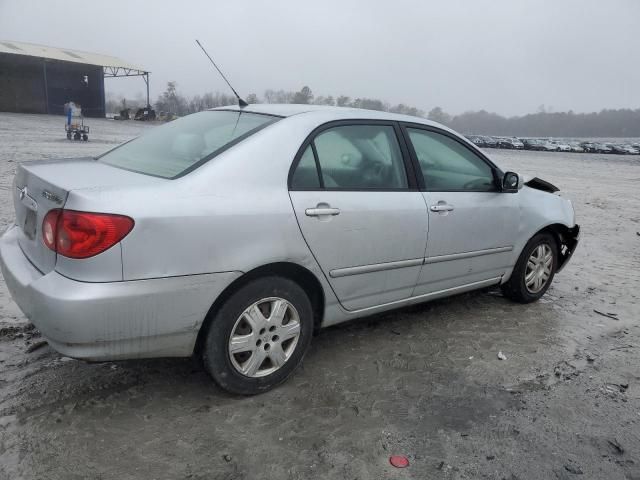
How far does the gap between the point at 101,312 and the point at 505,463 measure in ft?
6.53

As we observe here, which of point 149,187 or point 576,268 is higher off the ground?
point 149,187

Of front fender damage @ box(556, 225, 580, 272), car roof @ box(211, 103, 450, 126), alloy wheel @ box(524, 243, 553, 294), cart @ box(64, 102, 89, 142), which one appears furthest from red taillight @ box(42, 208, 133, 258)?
cart @ box(64, 102, 89, 142)

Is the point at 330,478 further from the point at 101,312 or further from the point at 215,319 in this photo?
the point at 101,312

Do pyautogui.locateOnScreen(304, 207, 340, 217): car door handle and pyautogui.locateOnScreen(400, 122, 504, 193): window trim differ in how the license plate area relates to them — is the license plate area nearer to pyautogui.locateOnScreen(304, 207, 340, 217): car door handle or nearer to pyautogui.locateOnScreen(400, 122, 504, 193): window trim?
pyautogui.locateOnScreen(304, 207, 340, 217): car door handle

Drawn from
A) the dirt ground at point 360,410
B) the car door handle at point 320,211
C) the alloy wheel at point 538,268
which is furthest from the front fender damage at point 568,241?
the car door handle at point 320,211

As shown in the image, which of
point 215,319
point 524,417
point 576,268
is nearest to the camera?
point 215,319

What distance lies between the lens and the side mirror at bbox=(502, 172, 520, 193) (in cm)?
394

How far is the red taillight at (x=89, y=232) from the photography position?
7.32 feet

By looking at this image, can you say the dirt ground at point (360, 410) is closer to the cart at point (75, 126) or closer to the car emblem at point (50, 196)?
the car emblem at point (50, 196)

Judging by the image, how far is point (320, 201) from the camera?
113 inches

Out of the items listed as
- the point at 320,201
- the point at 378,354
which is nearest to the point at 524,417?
the point at 378,354

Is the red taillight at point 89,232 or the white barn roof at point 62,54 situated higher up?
the white barn roof at point 62,54

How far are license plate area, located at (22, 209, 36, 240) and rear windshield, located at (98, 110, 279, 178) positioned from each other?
21.7 inches

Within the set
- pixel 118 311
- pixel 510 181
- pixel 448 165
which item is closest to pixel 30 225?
pixel 118 311
